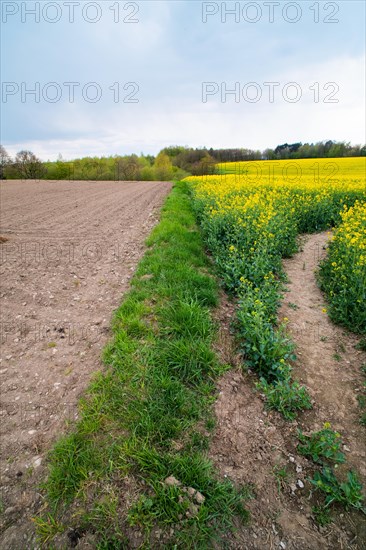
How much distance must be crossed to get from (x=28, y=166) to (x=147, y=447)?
208ft

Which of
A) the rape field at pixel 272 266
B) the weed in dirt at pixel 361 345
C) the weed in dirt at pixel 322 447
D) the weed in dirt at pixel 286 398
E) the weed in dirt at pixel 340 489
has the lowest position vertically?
the weed in dirt at pixel 340 489

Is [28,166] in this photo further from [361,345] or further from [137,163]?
[361,345]

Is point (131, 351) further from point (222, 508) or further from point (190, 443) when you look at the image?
point (222, 508)

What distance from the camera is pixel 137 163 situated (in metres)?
66.2

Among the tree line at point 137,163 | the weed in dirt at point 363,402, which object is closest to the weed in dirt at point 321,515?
the weed in dirt at point 363,402

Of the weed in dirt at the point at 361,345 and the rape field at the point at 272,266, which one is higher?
the rape field at the point at 272,266

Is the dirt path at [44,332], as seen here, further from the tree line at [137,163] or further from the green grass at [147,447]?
the tree line at [137,163]

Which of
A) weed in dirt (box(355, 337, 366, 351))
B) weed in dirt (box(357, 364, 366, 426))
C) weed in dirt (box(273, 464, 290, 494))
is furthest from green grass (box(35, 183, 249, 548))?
weed in dirt (box(355, 337, 366, 351))

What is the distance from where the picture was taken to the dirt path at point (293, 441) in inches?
83.6

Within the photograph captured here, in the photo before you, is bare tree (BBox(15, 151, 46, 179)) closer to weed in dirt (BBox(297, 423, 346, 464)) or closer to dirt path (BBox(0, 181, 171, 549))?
dirt path (BBox(0, 181, 171, 549))

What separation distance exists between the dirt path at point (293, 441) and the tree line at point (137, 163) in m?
49.3

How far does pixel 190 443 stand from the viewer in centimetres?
260

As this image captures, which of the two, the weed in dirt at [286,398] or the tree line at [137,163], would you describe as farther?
the tree line at [137,163]

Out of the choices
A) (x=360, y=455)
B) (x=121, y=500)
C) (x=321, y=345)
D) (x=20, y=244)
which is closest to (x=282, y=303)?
(x=321, y=345)
